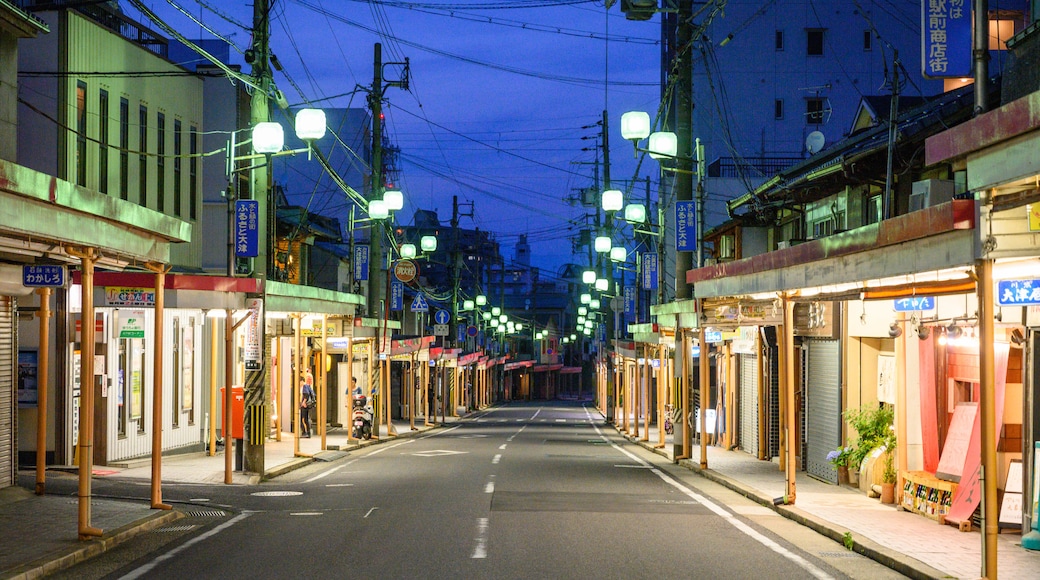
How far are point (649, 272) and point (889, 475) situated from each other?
3317 cm

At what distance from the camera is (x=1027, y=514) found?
44.3 feet

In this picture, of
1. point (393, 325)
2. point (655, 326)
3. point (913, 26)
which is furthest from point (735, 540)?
point (913, 26)

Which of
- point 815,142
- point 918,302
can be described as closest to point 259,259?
point 918,302

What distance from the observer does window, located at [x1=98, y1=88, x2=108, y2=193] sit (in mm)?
27797

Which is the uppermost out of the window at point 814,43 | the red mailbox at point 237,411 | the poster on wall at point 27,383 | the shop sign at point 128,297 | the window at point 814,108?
the window at point 814,43

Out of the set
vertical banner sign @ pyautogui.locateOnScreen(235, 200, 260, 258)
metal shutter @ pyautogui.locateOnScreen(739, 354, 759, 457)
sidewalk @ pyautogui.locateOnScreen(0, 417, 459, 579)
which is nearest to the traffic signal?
metal shutter @ pyautogui.locateOnScreen(739, 354, 759, 457)

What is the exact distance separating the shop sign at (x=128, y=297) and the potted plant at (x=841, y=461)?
1222 centimetres

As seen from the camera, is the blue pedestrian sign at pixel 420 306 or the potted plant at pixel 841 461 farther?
the blue pedestrian sign at pixel 420 306

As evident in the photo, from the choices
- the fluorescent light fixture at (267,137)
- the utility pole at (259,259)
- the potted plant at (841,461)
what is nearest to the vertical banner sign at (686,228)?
the potted plant at (841,461)

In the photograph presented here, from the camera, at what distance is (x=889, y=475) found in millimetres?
18344

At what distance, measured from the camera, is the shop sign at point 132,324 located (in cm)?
2305

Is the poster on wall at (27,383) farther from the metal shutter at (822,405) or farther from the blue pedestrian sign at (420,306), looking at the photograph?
the blue pedestrian sign at (420,306)

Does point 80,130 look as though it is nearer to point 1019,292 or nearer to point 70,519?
point 70,519

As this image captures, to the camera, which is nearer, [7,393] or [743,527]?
[743,527]
